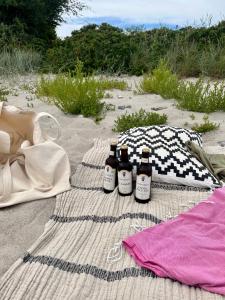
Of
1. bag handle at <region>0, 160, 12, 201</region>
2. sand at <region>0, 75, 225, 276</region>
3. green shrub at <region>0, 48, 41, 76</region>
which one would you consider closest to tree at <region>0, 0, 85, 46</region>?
green shrub at <region>0, 48, 41, 76</region>

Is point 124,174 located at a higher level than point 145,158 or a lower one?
lower

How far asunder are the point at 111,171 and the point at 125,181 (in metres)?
0.15

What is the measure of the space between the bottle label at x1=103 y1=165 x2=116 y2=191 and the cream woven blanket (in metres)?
0.08

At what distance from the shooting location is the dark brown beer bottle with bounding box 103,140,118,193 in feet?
10.8

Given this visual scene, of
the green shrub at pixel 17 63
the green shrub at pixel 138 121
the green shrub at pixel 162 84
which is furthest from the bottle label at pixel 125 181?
the green shrub at pixel 17 63

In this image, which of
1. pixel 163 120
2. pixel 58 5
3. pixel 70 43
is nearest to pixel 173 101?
pixel 163 120

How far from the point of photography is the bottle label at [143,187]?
3127mm

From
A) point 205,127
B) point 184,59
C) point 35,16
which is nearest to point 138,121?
point 205,127

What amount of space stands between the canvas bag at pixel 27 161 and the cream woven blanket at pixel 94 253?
19cm

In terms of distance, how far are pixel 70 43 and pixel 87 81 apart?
15.9ft

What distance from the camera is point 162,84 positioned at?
6285 mm

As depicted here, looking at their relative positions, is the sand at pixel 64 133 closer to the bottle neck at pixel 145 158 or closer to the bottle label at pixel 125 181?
the bottle label at pixel 125 181

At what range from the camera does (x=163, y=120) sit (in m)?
5.04

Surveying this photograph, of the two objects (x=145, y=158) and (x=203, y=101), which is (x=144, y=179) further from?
(x=203, y=101)
